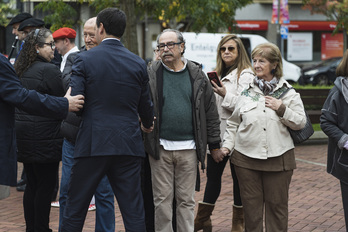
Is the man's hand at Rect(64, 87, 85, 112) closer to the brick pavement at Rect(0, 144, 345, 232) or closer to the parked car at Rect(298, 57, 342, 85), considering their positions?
the brick pavement at Rect(0, 144, 345, 232)

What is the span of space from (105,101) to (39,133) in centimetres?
148

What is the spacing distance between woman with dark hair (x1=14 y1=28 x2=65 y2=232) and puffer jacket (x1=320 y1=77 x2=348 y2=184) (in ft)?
7.54

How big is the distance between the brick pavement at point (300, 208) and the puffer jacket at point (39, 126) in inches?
43.3

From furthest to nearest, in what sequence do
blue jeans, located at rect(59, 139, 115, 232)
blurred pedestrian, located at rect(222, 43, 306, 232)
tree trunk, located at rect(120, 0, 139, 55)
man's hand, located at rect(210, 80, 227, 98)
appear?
1. tree trunk, located at rect(120, 0, 139, 55)
2. man's hand, located at rect(210, 80, 227, 98)
3. blue jeans, located at rect(59, 139, 115, 232)
4. blurred pedestrian, located at rect(222, 43, 306, 232)

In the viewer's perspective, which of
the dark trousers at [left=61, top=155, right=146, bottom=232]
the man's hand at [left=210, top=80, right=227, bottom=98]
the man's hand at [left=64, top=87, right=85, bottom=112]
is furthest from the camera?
the man's hand at [left=210, top=80, right=227, bottom=98]

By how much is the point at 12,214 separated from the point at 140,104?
3.11m

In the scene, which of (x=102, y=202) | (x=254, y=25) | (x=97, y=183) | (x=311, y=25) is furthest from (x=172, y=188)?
(x=311, y=25)

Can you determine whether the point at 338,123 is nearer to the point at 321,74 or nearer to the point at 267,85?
the point at 267,85

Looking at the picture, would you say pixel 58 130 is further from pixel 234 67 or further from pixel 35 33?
pixel 234 67

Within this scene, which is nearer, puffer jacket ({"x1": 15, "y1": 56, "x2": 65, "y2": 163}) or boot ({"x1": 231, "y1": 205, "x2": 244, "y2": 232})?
puffer jacket ({"x1": 15, "y1": 56, "x2": 65, "y2": 163})

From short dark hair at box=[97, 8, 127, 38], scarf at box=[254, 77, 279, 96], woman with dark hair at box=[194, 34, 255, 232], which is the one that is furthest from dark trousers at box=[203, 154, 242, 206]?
short dark hair at box=[97, 8, 127, 38]

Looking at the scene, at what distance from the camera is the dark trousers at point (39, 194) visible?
216 inches

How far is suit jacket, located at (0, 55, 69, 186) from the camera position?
4215 millimetres

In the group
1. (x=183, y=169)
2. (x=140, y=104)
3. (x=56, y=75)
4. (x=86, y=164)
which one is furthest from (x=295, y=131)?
(x=56, y=75)
